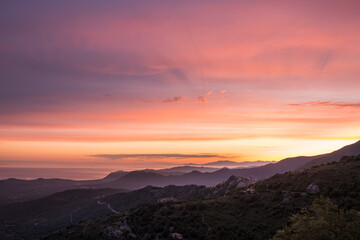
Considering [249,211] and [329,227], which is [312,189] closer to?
[249,211]

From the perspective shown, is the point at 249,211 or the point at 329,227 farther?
the point at 249,211

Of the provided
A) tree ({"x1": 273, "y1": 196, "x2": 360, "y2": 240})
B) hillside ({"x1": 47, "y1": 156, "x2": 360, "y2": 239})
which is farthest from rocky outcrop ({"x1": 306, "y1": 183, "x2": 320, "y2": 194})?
tree ({"x1": 273, "y1": 196, "x2": 360, "y2": 240})

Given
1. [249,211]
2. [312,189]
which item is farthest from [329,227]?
[312,189]

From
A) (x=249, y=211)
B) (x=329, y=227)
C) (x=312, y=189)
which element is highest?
(x=329, y=227)

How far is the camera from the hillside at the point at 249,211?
2306 inches

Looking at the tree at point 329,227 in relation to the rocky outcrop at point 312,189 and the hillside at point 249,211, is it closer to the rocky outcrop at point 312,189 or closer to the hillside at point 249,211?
the hillside at point 249,211

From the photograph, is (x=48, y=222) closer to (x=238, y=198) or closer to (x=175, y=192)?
(x=175, y=192)

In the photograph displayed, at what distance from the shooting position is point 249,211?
6688 centimetres

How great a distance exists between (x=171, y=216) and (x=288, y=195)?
2856 centimetres

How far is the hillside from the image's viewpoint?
58.6m

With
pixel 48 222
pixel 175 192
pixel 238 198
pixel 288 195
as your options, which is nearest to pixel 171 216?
pixel 238 198

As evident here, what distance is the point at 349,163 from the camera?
3204 inches

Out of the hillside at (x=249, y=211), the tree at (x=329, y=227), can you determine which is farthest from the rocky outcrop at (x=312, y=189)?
the tree at (x=329, y=227)

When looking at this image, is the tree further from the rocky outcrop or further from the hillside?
the rocky outcrop
